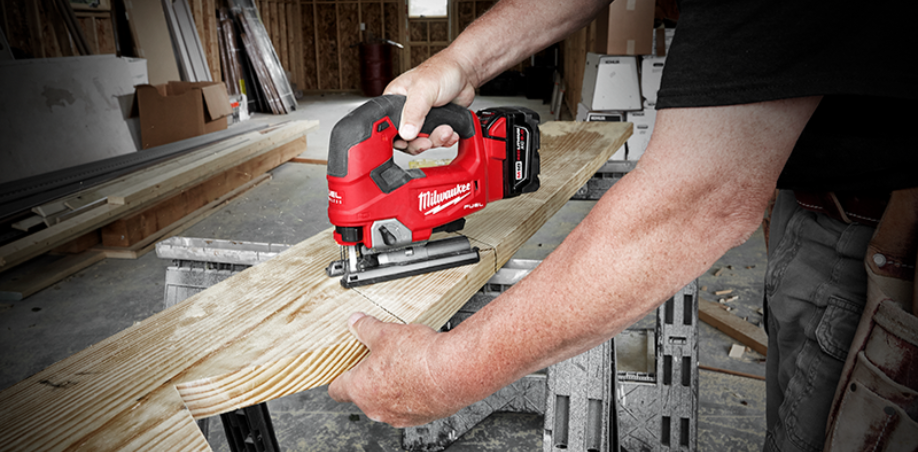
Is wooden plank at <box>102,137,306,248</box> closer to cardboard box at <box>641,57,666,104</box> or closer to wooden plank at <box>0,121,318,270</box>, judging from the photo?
wooden plank at <box>0,121,318,270</box>

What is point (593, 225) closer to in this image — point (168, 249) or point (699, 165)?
point (699, 165)

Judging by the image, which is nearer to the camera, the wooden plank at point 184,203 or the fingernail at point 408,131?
the fingernail at point 408,131

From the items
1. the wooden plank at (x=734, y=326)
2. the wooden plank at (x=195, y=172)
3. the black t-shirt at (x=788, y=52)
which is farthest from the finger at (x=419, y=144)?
the wooden plank at (x=195, y=172)

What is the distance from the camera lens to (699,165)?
1.93 feet

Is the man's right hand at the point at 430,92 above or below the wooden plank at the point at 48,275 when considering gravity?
above

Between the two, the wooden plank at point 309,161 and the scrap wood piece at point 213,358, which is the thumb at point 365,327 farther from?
the wooden plank at point 309,161

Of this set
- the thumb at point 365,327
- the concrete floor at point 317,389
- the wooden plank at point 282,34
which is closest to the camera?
the thumb at point 365,327

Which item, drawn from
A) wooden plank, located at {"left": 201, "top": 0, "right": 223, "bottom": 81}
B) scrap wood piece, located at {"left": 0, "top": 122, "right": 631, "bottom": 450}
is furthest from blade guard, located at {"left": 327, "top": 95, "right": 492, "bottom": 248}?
wooden plank, located at {"left": 201, "top": 0, "right": 223, "bottom": 81}

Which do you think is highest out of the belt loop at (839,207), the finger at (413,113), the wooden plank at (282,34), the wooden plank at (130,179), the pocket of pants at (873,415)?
the wooden plank at (282,34)

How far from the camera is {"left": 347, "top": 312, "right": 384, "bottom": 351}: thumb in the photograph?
92cm

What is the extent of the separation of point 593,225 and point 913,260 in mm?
601

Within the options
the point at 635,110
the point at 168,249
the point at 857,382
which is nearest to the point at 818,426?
the point at 857,382

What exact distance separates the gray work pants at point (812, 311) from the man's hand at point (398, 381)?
2.27ft

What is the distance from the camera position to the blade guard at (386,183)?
3.75 ft
